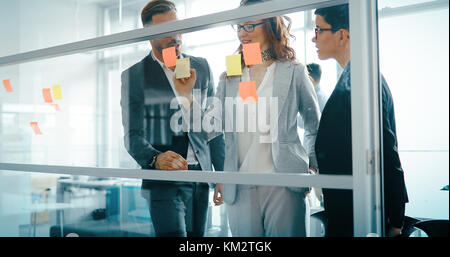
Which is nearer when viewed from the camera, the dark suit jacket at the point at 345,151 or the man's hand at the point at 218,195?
the dark suit jacket at the point at 345,151

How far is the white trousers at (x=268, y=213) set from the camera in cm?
189

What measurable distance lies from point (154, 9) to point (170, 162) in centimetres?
84

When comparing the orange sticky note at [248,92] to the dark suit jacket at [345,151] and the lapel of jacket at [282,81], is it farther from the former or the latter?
the dark suit jacket at [345,151]

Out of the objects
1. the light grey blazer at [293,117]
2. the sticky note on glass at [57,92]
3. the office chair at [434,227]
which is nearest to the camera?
the office chair at [434,227]

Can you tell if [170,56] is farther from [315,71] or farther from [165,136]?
[315,71]

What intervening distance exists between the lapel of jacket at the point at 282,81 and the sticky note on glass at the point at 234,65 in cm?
19

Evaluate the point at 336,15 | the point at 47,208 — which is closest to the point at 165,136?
the point at 336,15

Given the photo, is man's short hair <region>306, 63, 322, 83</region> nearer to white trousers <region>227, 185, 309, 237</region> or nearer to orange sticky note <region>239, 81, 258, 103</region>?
orange sticky note <region>239, 81, 258, 103</region>

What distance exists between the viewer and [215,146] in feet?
6.88

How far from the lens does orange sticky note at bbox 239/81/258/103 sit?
6.48 feet

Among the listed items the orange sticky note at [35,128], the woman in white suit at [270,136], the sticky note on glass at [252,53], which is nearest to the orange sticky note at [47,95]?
the orange sticky note at [35,128]

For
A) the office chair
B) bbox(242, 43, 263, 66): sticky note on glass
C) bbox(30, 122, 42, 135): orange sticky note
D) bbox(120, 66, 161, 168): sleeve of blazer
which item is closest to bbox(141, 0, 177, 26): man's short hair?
bbox(120, 66, 161, 168): sleeve of blazer

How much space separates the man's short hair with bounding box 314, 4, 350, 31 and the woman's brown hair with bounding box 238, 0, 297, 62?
151mm
